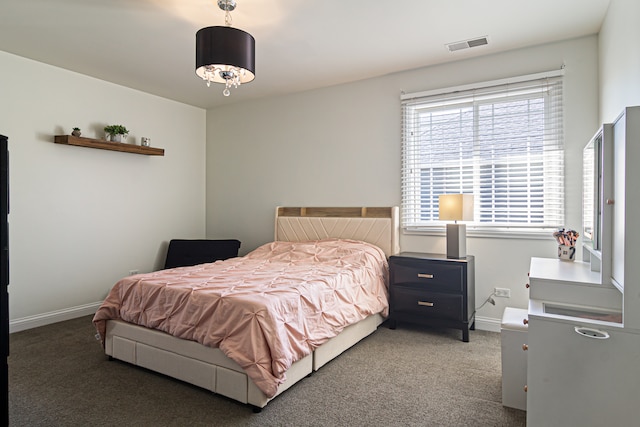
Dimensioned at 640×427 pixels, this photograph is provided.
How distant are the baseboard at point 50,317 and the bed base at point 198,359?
1459 mm

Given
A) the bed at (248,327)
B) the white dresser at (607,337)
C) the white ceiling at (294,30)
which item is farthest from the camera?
the white ceiling at (294,30)

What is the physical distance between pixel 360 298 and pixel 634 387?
6.67 feet

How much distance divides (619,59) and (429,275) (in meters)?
2.12

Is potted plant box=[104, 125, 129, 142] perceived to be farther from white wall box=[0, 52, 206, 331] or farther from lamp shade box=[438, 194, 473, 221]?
lamp shade box=[438, 194, 473, 221]

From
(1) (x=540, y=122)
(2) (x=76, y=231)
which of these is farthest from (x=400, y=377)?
(2) (x=76, y=231)

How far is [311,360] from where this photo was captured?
8.87ft

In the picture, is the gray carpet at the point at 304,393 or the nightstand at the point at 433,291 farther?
the nightstand at the point at 433,291

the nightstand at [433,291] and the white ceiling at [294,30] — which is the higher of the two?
the white ceiling at [294,30]

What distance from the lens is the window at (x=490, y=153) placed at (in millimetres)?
3461

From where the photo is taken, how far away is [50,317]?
402 cm

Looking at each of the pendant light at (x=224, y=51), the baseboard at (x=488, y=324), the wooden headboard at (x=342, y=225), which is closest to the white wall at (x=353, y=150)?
the baseboard at (x=488, y=324)

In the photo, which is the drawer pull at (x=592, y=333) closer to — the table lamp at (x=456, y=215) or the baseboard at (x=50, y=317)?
the table lamp at (x=456, y=215)

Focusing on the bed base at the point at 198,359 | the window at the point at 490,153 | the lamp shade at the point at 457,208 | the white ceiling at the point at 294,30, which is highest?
the white ceiling at the point at 294,30

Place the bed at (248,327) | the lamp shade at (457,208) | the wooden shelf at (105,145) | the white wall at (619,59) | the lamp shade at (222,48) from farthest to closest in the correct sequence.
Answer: the wooden shelf at (105,145), the lamp shade at (457,208), the lamp shade at (222,48), the bed at (248,327), the white wall at (619,59)
